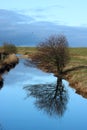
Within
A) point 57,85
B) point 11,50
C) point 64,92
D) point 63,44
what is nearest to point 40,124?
point 64,92

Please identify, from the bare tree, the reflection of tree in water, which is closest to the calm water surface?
the reflection of tree in water

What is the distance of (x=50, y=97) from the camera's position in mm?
39594

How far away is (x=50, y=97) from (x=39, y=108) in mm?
5668

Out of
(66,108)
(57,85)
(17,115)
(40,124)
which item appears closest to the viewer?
(40,124)

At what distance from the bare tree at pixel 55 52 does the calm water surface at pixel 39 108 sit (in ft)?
30.6

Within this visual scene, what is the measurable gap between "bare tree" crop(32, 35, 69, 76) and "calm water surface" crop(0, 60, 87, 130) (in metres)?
9.32

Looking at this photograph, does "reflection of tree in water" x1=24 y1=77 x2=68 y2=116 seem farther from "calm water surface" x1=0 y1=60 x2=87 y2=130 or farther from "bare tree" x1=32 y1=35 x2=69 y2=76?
"bare tree" x1=32 y1=35 x2=69 y2=76

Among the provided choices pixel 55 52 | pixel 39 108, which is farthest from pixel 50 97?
pixel 55 52

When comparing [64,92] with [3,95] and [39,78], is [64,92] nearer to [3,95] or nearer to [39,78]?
[3,95]

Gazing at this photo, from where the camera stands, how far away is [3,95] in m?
39.2

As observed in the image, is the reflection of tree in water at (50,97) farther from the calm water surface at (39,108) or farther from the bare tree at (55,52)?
the bare tree at (55,52)

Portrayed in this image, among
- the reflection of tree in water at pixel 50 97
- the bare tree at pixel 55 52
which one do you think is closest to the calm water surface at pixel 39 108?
the reflection of tree in water at pixel 50 97

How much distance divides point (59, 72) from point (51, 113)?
26311 millimetres

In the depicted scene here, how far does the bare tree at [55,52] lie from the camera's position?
189ft
